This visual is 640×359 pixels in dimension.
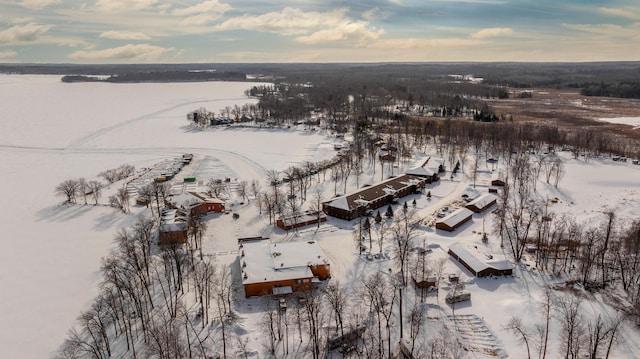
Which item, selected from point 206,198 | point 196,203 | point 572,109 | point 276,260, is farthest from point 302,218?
point 572,109

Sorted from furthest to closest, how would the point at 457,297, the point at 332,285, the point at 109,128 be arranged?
the point at 109,128
the point at 332,285
the point at 457,297

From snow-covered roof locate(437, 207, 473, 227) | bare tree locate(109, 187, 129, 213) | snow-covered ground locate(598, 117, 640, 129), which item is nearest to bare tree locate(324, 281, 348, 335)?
snow-covered roof locate(437, 207, 473, 227)

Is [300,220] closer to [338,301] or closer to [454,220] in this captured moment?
[454,220]

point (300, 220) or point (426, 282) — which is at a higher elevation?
point (300, 220)

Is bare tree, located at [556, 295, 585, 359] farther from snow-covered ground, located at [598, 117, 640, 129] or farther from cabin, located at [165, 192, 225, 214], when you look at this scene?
snow-covered ground, located at [598, 117, 640, 129]

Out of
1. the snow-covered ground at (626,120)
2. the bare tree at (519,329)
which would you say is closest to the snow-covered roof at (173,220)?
the bare tree at (519,329)

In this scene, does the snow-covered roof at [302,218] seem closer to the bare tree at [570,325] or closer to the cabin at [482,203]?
the cabin at [482,203]
